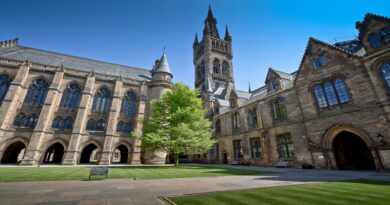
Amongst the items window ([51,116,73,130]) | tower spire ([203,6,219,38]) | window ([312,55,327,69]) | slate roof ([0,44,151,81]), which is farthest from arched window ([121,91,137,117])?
tower spire ([203,6,219,38])

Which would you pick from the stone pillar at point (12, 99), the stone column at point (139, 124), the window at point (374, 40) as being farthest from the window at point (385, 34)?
the stone pillar at point (12, 99)

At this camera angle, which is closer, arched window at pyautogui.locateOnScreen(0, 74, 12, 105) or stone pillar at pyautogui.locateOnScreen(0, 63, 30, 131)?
stone pillar at pyautogui.locateOnScreen(0, 63, 30, 131)

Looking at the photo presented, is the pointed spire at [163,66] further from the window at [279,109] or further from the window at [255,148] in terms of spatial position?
the window at [279,109]

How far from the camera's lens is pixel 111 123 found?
30062 mm

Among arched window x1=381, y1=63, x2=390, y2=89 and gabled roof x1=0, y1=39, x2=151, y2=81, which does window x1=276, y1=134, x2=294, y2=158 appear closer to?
arched window x1=381, y1=63, x2=390, y2=89

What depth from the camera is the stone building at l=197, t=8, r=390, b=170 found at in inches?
543

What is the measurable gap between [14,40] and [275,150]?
50795 millimetres

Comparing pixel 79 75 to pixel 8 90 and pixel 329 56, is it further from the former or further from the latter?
pixel 329 56

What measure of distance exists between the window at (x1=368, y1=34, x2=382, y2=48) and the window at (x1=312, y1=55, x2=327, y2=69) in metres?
3.45

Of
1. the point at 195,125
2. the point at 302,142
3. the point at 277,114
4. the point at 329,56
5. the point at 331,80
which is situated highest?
the point at 329,56

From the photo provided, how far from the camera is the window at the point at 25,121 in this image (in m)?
26.6

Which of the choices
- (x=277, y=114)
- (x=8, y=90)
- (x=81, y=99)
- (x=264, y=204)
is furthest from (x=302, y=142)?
(x=8, y=90)

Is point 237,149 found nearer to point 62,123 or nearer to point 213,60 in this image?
point 62,123

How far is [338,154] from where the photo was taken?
1650 centimetres
